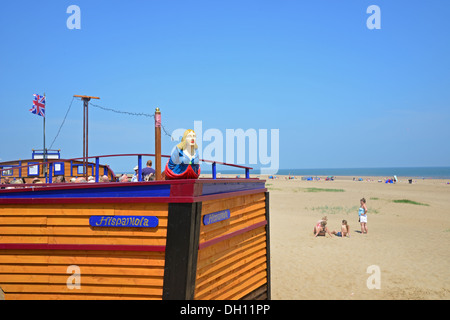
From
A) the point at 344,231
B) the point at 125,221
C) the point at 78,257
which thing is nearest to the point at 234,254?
the point at 125,221

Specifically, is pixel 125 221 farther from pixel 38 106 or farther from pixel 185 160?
pixel 38 106

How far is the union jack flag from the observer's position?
58.8ft

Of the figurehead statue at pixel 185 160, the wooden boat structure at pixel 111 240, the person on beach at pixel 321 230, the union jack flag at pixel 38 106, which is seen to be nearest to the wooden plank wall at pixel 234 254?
the wooden boat structure at pixel 111 240

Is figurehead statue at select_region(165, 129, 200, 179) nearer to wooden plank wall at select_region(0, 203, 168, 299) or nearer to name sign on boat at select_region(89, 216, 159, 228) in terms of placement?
wooden plank wall at select_region(0, 203, 168, 299)

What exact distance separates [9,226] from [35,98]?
43.6ft

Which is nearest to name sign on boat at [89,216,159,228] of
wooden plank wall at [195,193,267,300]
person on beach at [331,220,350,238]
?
wooden plank wall at [195,193,267,300]

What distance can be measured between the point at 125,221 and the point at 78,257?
1034mm

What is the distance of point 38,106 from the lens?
18031mm

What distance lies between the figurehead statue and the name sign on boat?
0.91m

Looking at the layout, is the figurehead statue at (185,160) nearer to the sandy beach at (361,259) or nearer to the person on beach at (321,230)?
the sandy beach at (361,259)

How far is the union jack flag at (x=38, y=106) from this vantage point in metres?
17.9
